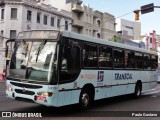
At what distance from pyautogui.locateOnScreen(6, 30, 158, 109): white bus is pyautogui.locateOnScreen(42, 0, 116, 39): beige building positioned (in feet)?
144

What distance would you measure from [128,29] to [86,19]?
3593cm

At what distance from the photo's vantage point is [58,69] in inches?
383

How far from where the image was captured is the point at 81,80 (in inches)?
433

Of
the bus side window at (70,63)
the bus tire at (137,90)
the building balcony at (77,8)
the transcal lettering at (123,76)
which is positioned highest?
the building balcony at (77,8)

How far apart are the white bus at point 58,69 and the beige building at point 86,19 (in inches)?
1731

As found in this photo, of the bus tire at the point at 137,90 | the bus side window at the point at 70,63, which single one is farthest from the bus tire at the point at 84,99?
the bus tire at the point at 137,90

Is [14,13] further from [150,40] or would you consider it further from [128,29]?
[150,40]

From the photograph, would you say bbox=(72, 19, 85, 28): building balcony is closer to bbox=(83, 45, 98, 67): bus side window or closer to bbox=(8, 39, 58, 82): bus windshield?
bbox=(83, 45, 98, 67): bus side window

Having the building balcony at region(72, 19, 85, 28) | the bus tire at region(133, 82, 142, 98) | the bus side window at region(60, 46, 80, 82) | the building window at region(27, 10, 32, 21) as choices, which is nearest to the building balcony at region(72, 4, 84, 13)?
the building balcony at region(72, 19, 85, 28)

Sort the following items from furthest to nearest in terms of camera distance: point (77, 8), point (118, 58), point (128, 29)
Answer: point (128, 29), point (77, 8), point (118, 58)

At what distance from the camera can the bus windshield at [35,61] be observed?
9.64 meters

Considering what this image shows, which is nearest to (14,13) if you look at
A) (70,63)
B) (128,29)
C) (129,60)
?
(129,60)

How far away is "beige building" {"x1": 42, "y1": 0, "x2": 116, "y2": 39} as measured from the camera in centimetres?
5697

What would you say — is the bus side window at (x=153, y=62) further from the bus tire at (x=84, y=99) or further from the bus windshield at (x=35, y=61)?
the bus windshield at (x=35, y=61)
